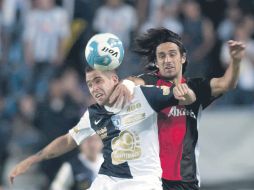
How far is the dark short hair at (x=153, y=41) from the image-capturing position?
8.96 m

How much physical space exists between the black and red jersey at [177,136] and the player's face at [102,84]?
1.04 ft

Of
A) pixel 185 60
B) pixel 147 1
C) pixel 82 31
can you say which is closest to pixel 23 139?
pixel 82 31

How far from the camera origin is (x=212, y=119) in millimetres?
15695

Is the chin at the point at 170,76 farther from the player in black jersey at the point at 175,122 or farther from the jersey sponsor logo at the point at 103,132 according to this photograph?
the jersey sponsor logo at the point at 103,132

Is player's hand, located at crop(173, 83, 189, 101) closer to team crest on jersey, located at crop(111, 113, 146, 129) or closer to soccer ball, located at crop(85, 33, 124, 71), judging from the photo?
team crest on jersey, located at crop(111, 113, 146, 129)

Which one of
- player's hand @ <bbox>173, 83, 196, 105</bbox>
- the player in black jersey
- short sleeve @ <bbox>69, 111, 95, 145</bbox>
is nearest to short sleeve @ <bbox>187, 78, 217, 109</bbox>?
the player in black jersey

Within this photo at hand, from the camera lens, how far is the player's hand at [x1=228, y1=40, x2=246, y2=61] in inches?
322

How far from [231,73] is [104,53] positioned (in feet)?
3.94

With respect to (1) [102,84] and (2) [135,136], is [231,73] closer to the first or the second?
(2) [135,136]

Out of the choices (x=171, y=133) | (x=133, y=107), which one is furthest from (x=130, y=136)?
(x=171, y=133)

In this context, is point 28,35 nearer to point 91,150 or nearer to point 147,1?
point 147,1

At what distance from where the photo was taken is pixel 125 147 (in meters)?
8.91

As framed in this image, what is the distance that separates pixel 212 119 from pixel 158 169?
6.94 metres

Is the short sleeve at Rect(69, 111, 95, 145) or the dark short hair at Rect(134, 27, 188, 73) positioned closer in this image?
the dark short hair at Rect(134, 27, 188, 73)
